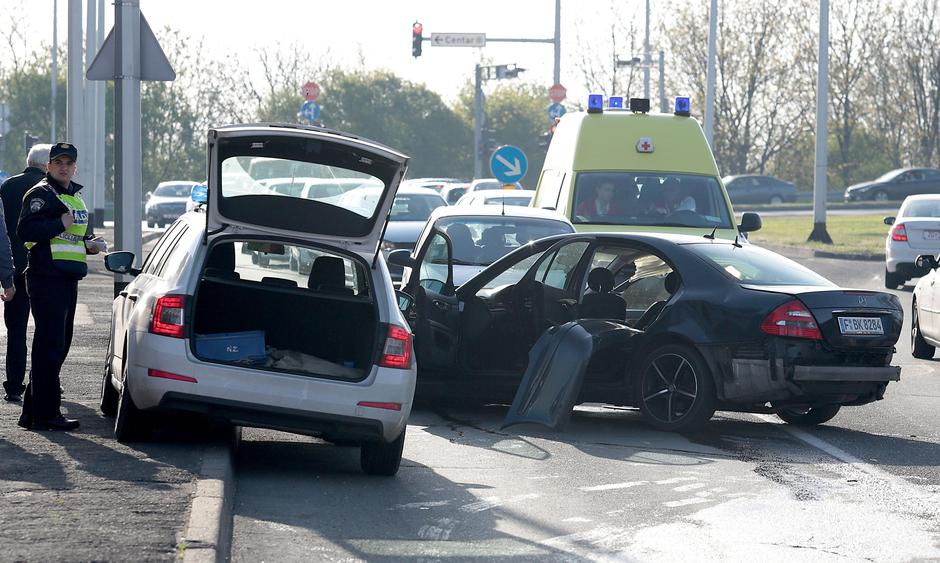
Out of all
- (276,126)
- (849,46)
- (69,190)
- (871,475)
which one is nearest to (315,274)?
(276,126)

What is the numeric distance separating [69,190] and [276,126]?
1677mm

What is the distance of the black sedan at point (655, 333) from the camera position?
32.4 feet

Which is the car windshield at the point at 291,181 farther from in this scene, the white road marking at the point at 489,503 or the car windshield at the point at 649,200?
the car windshield at the point at 649,200

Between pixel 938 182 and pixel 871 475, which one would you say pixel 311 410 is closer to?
pixel 871 475

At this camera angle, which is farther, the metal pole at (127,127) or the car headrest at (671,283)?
the metal pole at (127,127)

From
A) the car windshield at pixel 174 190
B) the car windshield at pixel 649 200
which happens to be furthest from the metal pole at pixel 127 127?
the car windshield at pixel 174 190

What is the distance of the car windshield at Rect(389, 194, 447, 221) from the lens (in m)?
24.1

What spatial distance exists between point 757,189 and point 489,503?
6294cm

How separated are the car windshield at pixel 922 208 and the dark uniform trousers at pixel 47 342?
1988 centimetres

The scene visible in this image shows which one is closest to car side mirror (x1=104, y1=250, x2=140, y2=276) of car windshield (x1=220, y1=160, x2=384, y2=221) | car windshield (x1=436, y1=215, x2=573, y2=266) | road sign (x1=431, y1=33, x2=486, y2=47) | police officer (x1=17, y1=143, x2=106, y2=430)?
police officer (x1=17, y1=143, x2=106, y2=430)

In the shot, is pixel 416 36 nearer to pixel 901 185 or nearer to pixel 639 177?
pixel 639 177

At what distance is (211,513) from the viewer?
21.9 feet

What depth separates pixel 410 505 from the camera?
7684 mm

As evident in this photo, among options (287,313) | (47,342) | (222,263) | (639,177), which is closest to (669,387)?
(287,313)
